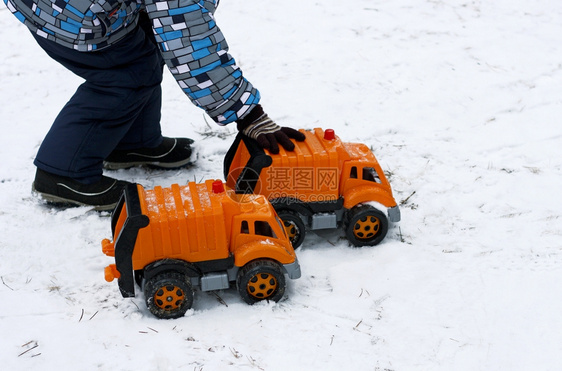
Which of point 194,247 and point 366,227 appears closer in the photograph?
point 194,247

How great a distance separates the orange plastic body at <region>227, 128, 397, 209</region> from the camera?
8.39ft

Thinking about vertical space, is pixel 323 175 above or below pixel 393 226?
above

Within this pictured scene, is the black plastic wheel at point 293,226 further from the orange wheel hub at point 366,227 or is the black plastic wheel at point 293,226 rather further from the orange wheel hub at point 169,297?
the orange wheel hub at point 169,297

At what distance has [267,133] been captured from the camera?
2641mm

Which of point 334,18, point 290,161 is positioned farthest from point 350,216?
point 334,18

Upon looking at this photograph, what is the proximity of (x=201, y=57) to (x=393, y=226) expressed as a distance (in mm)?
1102

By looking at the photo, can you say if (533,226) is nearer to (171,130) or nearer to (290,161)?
(290,161)

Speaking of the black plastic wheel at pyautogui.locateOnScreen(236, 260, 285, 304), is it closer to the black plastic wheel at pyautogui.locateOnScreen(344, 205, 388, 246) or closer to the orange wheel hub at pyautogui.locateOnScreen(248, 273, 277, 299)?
the orange wheel hub at pyautogui.locateOnScreen(248, 273, 277, 299)

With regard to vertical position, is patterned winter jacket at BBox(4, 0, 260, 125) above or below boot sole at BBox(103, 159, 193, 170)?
above

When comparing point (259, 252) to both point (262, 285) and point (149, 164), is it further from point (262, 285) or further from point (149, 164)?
point (149, 164)

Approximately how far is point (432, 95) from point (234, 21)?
1.71 m

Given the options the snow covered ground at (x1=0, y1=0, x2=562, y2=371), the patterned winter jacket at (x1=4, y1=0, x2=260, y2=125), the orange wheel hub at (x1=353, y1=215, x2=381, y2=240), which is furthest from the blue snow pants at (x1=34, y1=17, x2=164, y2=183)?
the orange wheel hub at (x1=353, y1=215, x2=381, y2=240)

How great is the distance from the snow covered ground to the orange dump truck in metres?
0.10

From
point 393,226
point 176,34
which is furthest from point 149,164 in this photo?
point 393,226
